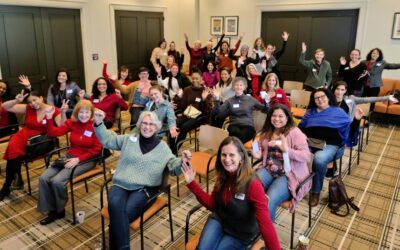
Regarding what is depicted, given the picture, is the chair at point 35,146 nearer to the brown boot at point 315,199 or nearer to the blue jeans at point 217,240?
the blue jeans at point 217,240

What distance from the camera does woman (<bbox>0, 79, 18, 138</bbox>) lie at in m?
4.37

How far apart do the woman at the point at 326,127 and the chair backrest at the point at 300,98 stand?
6.30 feet

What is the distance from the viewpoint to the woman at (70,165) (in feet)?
10.5

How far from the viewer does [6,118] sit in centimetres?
444

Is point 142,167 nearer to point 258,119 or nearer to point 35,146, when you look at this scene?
point 35,146

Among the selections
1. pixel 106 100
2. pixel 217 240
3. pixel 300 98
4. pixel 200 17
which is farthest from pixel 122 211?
pixel 200 17

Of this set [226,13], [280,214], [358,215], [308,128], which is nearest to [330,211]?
[358,215]

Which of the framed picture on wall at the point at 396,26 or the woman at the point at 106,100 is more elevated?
the framed picture on wall at the point at 396,26

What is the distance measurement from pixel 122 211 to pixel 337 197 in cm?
231

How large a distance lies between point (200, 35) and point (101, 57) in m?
3.16

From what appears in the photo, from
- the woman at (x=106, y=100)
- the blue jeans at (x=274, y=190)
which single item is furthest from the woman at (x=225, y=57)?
the blue jeans at (x=274, y=190)

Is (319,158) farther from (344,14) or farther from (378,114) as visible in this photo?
(344,14)

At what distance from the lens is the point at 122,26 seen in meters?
8.32

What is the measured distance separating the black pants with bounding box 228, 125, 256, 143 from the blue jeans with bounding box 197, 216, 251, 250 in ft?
7.23
